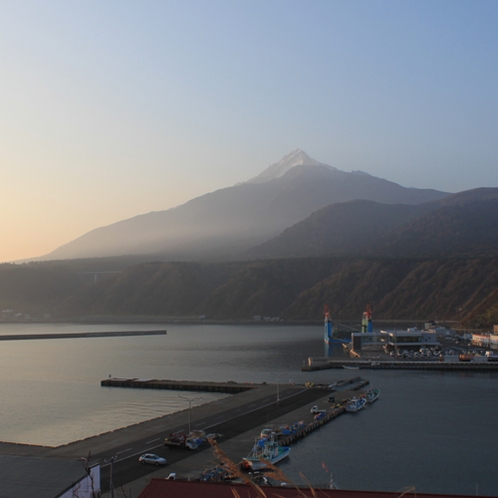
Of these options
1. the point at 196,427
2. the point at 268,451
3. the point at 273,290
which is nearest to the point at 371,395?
the point at 196,427

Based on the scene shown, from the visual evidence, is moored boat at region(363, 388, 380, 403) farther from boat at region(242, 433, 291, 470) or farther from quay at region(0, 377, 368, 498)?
boat at region(242, 433, 291, 470)

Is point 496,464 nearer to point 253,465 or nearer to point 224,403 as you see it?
point 253,465

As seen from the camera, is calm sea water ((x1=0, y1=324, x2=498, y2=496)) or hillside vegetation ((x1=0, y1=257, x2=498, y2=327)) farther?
hillside vegetation ((x1=0, y1=257, x2=498, y2=327))

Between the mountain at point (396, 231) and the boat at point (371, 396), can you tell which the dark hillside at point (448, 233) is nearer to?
the mountain at point (396, 231)

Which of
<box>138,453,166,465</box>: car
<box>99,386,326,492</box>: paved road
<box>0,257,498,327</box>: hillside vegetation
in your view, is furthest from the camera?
<box>0,257,498,327</box>: hillside vegetation

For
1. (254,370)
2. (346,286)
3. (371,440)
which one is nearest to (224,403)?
(371,440)

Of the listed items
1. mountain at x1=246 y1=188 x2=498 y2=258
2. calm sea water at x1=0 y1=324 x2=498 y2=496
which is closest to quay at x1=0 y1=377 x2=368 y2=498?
calm sea water at x1=0 y1=324 x2=498 y2=496
